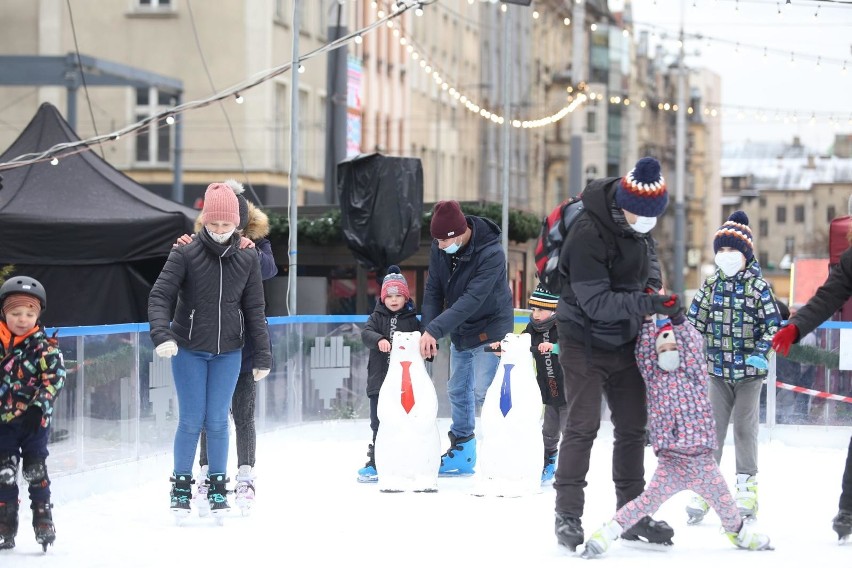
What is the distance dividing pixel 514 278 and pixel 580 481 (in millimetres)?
15276

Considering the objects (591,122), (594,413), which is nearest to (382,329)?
(594,413)

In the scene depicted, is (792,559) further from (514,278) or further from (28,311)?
(514,278)

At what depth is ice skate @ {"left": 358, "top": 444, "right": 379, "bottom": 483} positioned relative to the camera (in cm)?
1012

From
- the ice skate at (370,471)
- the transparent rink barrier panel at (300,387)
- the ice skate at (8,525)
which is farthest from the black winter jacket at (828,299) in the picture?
the transparent rink barrier panel at (300,387)

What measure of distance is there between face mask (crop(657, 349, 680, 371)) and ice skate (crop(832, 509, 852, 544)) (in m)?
1.19

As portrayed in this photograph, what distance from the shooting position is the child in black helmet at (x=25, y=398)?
24.1ft

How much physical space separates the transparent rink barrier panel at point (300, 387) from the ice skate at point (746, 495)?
3680mm

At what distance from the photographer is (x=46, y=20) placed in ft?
119

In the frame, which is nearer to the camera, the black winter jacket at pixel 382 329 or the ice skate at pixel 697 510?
the ice skate at pixel 697 510

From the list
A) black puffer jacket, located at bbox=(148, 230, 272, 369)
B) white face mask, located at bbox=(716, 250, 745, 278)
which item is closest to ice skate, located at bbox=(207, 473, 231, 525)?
black puffer jacket, located at bbox=(148, 230, 272, 369)

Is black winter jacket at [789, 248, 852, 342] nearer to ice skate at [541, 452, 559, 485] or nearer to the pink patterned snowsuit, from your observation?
the pink patterned snowsuit

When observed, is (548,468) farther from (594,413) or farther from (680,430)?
(680,430)

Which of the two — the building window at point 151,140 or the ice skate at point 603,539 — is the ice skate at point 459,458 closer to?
the ice skate at point 603,539

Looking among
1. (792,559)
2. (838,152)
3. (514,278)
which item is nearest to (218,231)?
(792,559)
